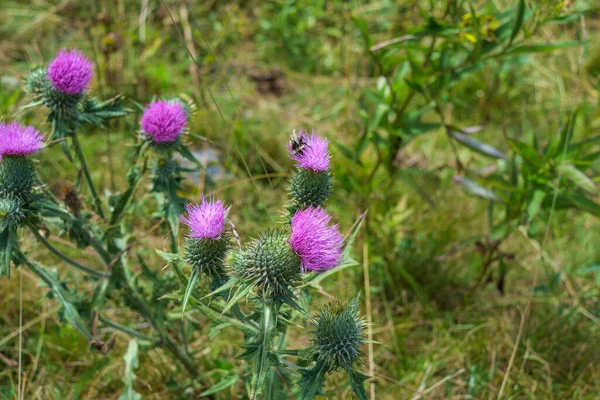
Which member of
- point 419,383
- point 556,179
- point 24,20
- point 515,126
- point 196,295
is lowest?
point 419,383

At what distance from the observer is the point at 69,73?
240 centimetres

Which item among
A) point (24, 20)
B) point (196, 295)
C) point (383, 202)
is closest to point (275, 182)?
point (383, 202)

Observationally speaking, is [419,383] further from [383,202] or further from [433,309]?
[383,202]

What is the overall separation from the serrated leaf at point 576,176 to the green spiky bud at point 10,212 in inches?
101

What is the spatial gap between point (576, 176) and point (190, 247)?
206 cm

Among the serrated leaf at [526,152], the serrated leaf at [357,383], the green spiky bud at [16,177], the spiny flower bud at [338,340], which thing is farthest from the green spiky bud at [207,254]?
the serrated leaf at [526,152]

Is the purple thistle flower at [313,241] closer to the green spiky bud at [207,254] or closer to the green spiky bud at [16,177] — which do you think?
the green spiky bud at [207,254]

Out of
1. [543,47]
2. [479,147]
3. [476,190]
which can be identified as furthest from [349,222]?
[543,47]

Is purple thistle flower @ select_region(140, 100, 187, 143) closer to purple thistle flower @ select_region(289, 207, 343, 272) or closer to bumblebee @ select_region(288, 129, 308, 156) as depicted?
bumblebee @ select_region(288, 129, 308, 156)

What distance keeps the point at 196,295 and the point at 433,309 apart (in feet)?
6.11

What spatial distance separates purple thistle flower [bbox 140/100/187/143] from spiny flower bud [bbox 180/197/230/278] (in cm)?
55

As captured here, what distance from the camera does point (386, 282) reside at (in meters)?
3.76

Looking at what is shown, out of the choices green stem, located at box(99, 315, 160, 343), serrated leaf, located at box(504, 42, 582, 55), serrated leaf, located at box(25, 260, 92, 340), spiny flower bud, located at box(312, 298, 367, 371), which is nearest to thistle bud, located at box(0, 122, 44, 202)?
serrated leaf, located at box(25, 260, 92, 340)

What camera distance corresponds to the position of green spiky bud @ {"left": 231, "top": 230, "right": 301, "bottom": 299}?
6.02 feet
